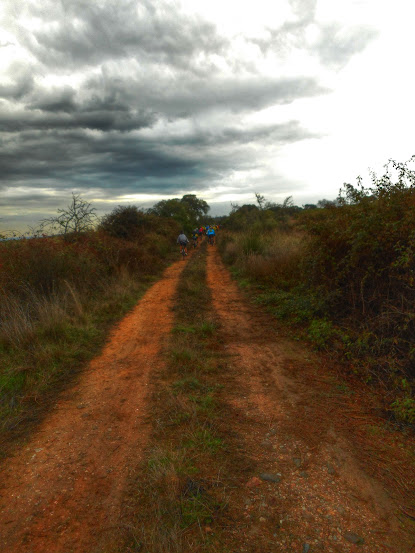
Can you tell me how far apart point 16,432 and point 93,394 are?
108 centimetres

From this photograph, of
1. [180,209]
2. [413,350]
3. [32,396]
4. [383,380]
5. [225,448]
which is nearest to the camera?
[225,448]

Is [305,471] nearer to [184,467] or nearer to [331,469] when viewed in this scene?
[331,469]

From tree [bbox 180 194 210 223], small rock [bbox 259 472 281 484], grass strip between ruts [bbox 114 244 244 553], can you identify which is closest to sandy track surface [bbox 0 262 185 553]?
grass strip between ruts [bbox 114 244 244 553]

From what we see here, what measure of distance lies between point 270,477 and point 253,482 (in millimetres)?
185

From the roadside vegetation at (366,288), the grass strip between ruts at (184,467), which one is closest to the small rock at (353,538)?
the grass strip between ruts at (184,467)

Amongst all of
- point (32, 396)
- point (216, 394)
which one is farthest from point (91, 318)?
point (216, 394)

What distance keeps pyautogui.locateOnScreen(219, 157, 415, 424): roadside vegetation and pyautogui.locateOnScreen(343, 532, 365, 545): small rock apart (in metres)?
1.71

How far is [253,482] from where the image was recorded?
306 cm

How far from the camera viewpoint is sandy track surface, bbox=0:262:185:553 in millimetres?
2674

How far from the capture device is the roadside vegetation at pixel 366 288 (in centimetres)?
448

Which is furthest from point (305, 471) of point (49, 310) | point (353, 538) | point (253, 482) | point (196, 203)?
point (196, 203)

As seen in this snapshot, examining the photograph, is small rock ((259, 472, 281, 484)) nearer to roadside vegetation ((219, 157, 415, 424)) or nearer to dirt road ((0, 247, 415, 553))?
dirt road ((0, 247, 415, 553))

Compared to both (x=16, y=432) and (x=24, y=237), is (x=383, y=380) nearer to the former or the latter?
(x=16, y=432)

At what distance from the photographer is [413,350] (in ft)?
13.6
